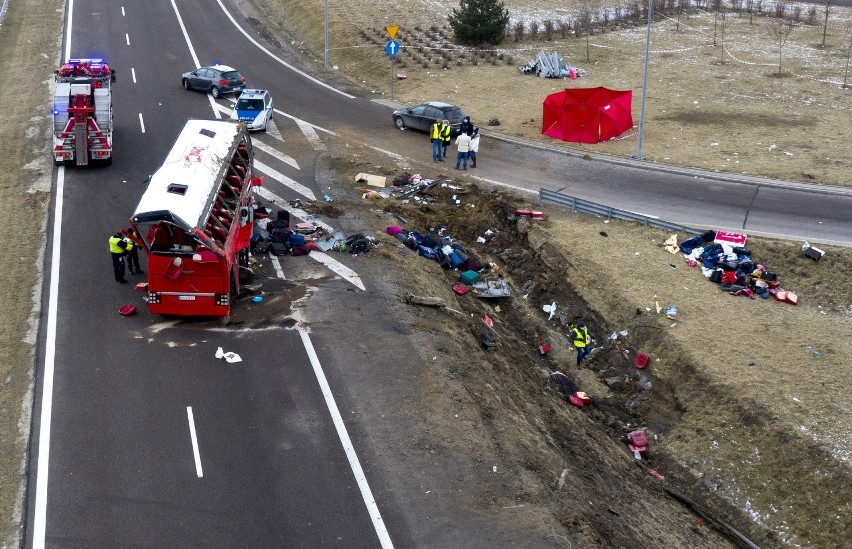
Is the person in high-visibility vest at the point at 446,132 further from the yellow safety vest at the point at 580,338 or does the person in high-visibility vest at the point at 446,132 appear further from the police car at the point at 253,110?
the yellow safety vest at the point at 580,338

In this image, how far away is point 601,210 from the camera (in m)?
27.9

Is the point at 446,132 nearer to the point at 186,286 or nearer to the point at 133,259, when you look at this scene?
the point at 133,259

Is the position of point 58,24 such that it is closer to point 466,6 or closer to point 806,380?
point 466,6

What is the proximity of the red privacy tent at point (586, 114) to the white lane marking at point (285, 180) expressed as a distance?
1061cm

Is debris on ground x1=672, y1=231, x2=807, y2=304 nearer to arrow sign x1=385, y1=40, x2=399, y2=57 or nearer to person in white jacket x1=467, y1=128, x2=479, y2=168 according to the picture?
person in white jacket x1=467, y1=128, x2=479, y2=168

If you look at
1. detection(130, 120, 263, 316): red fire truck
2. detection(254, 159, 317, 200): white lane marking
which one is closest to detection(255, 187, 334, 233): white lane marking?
detection(254, 159, 317, 200): white lane marking

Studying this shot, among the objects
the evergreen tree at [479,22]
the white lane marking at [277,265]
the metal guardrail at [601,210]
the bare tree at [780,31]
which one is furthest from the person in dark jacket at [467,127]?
the bare tree at [780,31]

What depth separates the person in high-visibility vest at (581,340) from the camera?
21.9 m

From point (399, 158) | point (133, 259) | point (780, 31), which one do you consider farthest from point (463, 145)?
point (780, 31)

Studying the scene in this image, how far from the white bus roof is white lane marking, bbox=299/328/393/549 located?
3610mm

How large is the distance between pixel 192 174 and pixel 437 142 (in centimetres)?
1248

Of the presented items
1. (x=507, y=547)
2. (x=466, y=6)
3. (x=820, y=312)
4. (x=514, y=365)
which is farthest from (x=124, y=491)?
(x=466, y=6)

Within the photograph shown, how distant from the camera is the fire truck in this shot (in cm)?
3003

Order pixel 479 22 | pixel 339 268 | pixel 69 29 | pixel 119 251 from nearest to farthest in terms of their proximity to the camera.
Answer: pixel 119 251
pixel 339 268
pixel 479 22
pixel 69 29
